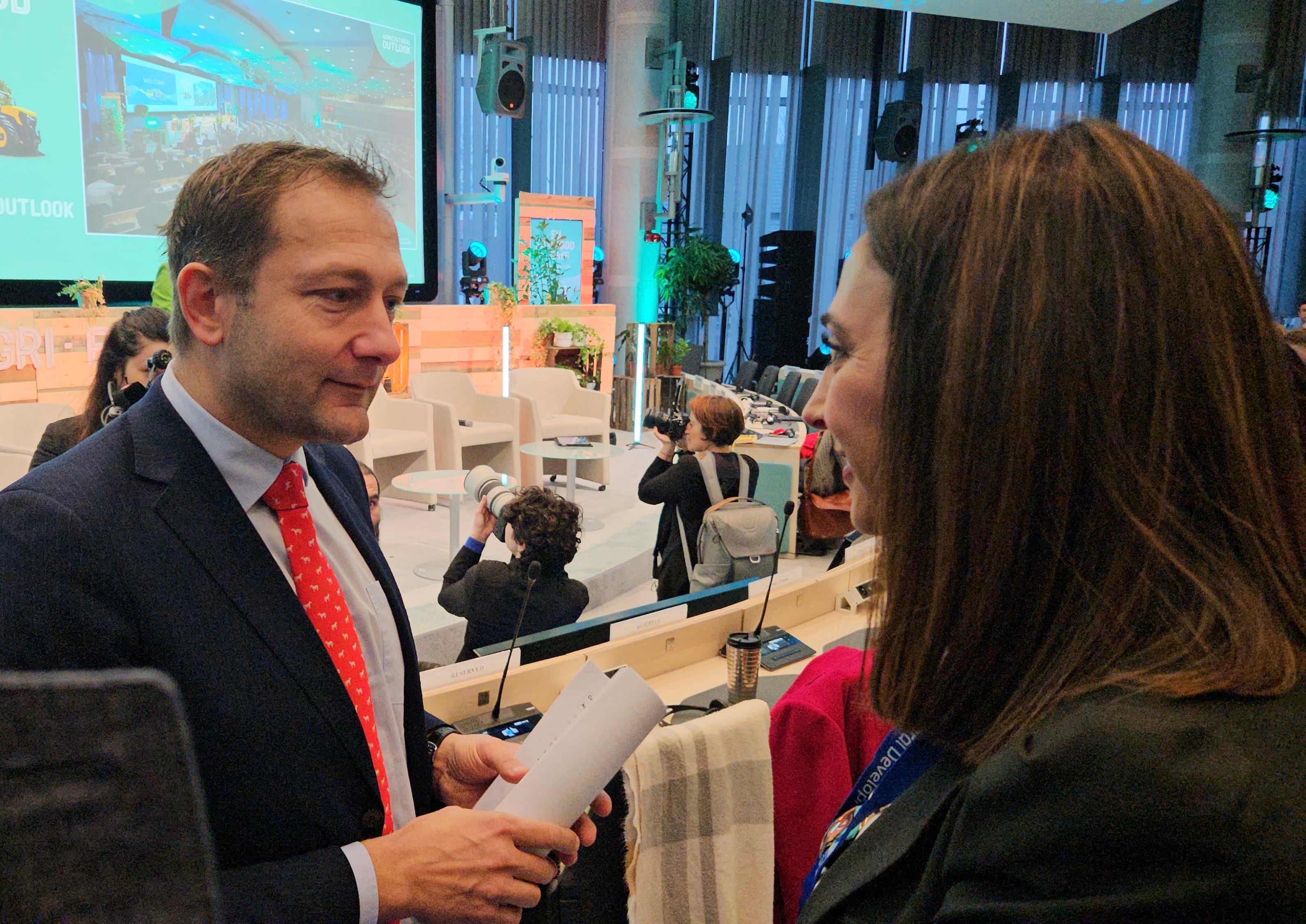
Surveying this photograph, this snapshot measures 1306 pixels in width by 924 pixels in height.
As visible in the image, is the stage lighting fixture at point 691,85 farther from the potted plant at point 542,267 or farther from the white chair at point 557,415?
the white chair at point 557,415

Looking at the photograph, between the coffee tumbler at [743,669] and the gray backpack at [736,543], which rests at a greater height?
the coffee tumbler at [743,669]

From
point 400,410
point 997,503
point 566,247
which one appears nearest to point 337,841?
point 997,503

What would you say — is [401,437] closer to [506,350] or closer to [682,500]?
[506,350]

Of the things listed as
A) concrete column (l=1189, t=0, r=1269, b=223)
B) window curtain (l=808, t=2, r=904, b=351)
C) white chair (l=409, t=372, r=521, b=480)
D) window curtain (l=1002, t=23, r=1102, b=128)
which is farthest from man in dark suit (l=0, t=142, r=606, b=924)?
window curtain (l=1002, t=23, r=1102, b=128)

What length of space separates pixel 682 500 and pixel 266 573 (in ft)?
10.7

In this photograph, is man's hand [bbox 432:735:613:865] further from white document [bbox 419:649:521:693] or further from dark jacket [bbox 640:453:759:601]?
dark jacket [bbox 640:453:759:601]

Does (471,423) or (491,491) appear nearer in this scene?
(491,491)

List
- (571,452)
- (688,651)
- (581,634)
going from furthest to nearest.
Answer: (571,452)
(688,651)
(581,634)

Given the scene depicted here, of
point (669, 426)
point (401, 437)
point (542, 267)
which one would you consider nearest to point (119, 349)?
point (669, 426)

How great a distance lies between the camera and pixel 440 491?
4.93 meters

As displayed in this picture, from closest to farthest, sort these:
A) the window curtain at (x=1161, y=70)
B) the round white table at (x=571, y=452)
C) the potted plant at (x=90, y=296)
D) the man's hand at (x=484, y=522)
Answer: the man's hand at (x=484, y=522), the potted plant at (x=90, y=296), the round white table at (x=571, y=452), the window curtain at (x=1161, y=70)

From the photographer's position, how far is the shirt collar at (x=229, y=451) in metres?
1.04

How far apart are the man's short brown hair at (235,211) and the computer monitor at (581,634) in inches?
39.9

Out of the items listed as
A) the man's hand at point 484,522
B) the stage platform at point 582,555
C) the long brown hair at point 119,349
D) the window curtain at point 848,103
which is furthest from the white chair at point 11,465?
the window curtain at point 848,103
